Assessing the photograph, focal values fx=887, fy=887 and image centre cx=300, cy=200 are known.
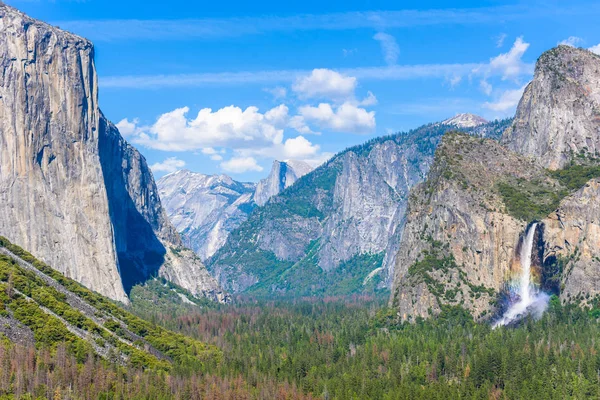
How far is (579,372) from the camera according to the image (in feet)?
603

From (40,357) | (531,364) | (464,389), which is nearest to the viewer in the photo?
(40,357)

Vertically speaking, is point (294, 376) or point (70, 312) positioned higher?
point (70, 312)

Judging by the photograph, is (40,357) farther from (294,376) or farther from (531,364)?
(531,364)

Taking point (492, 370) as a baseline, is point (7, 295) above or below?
above

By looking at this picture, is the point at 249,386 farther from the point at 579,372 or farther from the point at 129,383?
the point at 579,372

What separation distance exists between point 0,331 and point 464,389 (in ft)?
300

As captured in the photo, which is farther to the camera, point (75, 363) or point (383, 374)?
point (383, 374)

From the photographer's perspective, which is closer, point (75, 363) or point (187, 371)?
point (75, 363)

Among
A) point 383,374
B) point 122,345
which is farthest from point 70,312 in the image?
point 383,374

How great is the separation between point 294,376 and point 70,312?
51.1 m

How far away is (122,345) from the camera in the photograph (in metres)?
195

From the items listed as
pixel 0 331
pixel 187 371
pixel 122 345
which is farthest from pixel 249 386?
pixel 0 331

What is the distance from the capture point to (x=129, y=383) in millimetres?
→ 165250

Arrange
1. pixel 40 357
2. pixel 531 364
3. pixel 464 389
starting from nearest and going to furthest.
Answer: pixel 40 357, pixel 464 389, pixel 531 364
